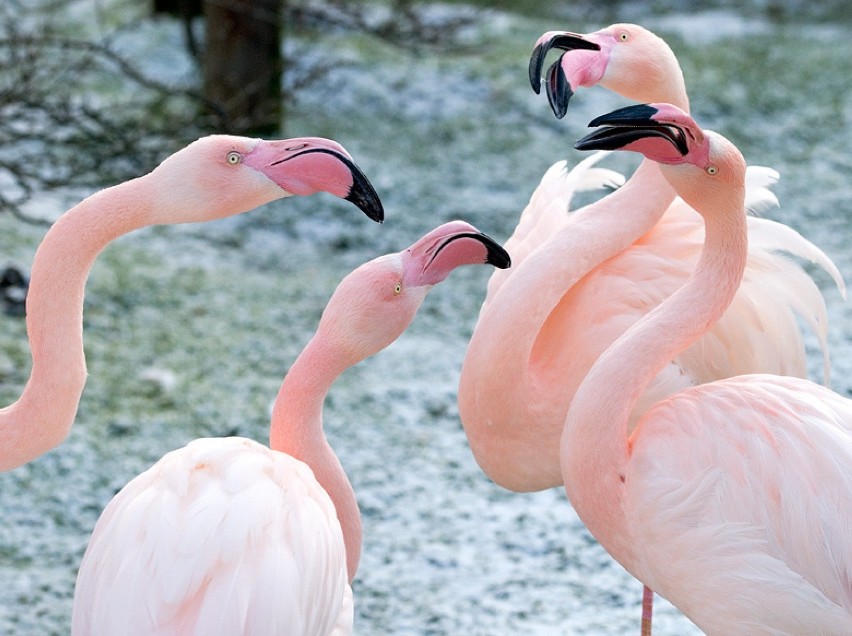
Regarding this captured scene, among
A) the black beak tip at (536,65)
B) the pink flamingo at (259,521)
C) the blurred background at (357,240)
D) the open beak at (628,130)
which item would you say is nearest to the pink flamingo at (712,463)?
the open beak at (628,130)

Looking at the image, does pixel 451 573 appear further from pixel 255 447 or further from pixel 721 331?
pixel 255 447

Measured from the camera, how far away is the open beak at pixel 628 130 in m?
2.41

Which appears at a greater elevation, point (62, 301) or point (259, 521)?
point (62, 301)

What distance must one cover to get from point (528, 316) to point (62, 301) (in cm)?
123

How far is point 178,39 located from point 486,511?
5.83 metres

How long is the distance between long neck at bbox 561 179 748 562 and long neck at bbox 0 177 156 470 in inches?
42.2

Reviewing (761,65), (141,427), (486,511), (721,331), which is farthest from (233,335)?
(761,65)

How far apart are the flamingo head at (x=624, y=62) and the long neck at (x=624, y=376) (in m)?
0.62

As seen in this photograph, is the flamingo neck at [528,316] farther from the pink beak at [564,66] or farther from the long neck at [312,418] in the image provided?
the long neck at [312,418]

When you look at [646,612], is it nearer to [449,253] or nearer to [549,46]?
[449,253]

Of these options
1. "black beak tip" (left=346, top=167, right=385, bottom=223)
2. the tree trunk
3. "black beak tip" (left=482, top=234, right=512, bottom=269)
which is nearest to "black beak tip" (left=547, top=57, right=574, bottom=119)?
"black beak tip" (left=482, top=234, right=512, bottom=269)

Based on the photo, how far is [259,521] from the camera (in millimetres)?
2352

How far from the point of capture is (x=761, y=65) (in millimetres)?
9125

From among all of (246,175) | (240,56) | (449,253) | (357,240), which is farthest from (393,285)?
(240,56)
